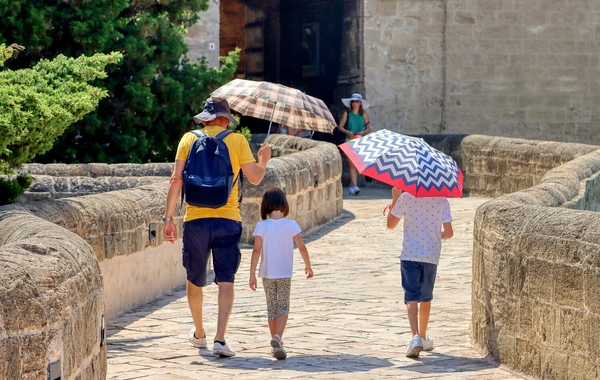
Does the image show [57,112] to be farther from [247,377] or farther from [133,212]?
[247,377]

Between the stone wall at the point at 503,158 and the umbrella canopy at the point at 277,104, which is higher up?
the umbrella canopy at the point at 277,104

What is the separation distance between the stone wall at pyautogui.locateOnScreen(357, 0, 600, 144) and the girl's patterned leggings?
13.8m

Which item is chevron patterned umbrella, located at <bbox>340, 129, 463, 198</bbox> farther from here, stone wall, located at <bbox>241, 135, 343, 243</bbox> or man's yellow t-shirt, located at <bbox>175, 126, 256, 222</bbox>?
stone wall, located at <bbox>241, 135, 343, 243</bbox>

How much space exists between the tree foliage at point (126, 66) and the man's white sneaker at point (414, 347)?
825 centimetres

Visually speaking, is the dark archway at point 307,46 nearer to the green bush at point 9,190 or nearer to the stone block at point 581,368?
the green bush at point 9,190

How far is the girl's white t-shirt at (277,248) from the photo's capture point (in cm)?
674

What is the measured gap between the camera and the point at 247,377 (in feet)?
19.6

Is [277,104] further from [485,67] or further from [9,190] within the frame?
[485,67]

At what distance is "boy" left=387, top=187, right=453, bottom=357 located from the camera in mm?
6871

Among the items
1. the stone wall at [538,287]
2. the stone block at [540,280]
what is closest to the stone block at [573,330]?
the stone wall at [538,287]

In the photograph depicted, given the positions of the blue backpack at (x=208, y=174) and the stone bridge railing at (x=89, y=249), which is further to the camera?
the blue backpack at (x=208, y=174)

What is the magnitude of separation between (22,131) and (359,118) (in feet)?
37.8

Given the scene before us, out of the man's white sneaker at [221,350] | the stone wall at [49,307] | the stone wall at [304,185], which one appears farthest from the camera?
the stone wall at [304,185]

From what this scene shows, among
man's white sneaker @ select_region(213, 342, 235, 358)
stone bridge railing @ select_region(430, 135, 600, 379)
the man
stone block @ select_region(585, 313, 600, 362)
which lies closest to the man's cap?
the man
